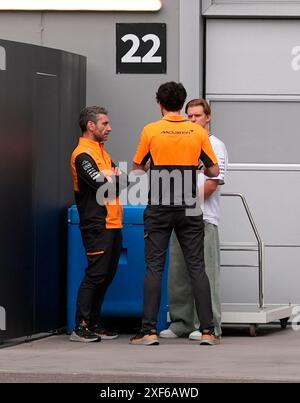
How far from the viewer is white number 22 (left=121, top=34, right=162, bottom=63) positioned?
12039 mm

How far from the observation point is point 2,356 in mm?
9727

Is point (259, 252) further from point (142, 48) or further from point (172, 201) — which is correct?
point (142, 48)

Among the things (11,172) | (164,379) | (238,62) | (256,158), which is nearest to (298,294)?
(256,158)

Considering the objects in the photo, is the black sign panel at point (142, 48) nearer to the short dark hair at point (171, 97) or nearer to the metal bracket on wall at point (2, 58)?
the short dark hair at point (171, 97)

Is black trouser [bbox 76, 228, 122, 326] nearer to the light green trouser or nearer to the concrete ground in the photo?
the concrete ground

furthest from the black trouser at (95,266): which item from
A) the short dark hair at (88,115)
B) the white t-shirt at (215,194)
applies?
the short dark hair at (88,115)

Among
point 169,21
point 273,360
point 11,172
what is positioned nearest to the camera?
point 273,360

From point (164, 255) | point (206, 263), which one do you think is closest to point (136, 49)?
point (206, 263)

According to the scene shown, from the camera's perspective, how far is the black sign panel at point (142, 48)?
39.5ft

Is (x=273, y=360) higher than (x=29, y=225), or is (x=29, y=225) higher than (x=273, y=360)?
(x=29, y=225)

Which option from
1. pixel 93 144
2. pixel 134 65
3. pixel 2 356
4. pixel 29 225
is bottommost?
pixel 2 356

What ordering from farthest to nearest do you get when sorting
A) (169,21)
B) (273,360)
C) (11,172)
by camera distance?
(169,21), (11,172), (273,360)
